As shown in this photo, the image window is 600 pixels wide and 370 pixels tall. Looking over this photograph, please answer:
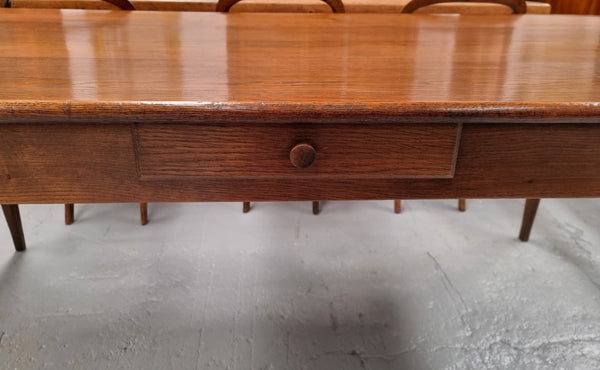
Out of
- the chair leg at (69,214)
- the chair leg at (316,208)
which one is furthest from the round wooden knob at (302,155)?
the chair leg at (69,214)

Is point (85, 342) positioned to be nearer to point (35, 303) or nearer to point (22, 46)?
point (35, 303)

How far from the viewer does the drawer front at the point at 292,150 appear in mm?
564

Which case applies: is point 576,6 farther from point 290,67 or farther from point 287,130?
point 287,130

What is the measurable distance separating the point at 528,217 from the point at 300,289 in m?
0.87

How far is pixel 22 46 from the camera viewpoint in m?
0.81

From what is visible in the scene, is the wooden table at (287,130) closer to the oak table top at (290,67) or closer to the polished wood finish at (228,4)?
the oak table top at (290,67)

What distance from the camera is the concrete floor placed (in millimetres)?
1214

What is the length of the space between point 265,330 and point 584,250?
120 cm

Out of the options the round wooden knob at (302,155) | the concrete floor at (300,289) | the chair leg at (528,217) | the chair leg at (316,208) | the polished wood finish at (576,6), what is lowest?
the concrete floor at (300,289)

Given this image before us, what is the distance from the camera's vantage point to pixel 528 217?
5.25ft

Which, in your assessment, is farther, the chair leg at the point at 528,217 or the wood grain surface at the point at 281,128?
the chair leg at the point at 528,217

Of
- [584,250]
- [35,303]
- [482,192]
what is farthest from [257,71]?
[584,250]

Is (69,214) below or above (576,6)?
below

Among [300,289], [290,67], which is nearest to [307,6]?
[300,289]
